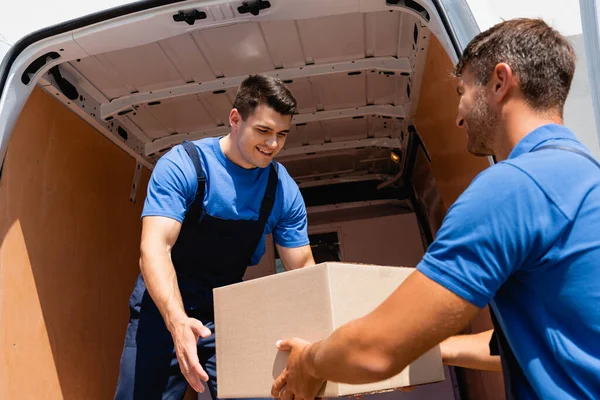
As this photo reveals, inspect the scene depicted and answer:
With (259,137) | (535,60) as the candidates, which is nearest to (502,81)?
(535,60)

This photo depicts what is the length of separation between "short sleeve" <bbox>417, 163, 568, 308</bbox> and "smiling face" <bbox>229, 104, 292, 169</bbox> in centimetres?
154

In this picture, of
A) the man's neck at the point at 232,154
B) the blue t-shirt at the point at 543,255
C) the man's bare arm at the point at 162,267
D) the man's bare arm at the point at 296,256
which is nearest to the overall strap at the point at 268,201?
the man's neck at the point at 232,154

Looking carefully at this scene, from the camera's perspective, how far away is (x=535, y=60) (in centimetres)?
119

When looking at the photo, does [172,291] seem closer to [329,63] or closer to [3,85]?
[3,85]

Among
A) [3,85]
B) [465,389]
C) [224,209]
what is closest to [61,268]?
[3,85]

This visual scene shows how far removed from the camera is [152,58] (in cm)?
331

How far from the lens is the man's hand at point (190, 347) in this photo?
5.91ft

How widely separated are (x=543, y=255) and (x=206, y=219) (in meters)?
1.60

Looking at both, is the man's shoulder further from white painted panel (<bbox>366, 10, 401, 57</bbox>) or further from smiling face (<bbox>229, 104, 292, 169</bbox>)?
white painted panel (<bbox>366, 10, 401, 57</bbox>)

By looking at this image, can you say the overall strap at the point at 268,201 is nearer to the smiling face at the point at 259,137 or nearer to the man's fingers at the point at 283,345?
the smiling face at the point at 259,137

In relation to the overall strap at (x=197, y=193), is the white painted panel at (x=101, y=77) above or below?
above

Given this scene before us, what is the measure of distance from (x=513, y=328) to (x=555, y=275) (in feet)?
0.44

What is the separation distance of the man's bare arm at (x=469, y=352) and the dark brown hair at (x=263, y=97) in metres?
1.27

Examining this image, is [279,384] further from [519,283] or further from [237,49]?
[237,49]
